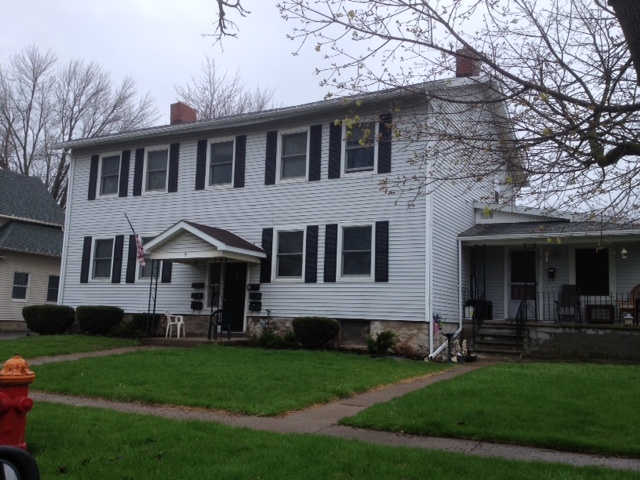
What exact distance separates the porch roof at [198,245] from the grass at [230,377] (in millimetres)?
3071

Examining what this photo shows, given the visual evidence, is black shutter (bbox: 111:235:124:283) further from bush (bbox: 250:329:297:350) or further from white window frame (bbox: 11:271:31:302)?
white window frame (bbox: 11:271:31:302)

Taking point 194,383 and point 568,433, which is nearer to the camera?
point 568,433

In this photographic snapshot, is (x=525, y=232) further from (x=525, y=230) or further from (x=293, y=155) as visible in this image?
(x=293, y=155)

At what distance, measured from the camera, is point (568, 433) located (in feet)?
23.0

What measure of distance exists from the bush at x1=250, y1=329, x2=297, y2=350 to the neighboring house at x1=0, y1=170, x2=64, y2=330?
14.4 metres

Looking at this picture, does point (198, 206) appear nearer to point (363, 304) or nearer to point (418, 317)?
point (363, 304)

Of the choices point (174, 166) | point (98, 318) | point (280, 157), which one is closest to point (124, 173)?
point (174, 166)

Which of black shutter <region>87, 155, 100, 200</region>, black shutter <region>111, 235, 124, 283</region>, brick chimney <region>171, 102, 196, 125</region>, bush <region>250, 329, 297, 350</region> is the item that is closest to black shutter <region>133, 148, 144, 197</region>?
black shutter <region>111, 235, 124, 283</region>

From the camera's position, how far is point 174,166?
65.2ft

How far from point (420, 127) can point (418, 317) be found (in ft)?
29.5

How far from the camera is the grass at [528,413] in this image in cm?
682

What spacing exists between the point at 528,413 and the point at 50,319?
52.5ft

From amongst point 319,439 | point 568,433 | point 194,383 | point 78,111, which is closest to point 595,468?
point 568,433

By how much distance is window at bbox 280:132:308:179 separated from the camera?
1795 cm
